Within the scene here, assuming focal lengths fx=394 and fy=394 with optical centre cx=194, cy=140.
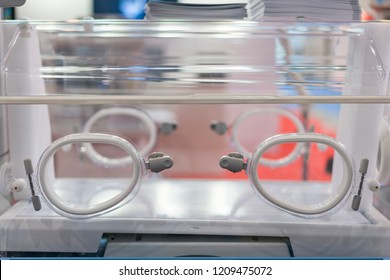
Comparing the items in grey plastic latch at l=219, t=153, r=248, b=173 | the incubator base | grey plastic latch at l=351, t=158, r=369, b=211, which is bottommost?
the incubator base

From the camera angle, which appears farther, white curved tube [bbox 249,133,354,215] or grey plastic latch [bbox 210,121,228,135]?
grey plastic latch [bbox 210,121,228,135]

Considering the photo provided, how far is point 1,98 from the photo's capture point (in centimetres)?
75

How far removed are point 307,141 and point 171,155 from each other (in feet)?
1.20

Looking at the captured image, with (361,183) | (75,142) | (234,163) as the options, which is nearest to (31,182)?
(75,142)

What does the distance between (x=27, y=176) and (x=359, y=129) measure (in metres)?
0.75

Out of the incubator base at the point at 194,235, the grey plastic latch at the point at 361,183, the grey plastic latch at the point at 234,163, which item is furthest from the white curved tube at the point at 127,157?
the grey plastic latch at the point at 361,183

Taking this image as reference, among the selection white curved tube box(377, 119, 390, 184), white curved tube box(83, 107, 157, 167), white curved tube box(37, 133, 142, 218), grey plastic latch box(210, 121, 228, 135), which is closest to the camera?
white curved tube box(37, 133, 142, 218)

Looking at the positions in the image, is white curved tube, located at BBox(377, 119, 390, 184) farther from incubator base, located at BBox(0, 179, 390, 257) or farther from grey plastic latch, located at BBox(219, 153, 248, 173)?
grey plastic latch, located at BBox(219, 153, 248, 173)

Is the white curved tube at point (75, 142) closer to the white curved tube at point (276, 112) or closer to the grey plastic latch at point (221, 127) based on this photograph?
the white curved tube at point (276, 112)

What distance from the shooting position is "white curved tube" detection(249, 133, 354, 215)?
0.79 m

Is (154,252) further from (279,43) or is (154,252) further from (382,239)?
(279,43)

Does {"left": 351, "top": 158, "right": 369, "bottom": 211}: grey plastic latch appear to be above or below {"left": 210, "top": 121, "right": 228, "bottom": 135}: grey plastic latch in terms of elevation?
above

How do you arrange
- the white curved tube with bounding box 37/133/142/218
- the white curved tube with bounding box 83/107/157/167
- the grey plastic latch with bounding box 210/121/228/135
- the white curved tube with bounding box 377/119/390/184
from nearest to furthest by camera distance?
the white curved tube with bounding box 37/133/142/218 → the white curved tube with bounding box 377/119/390/184 → the white curved tube with bounding box 83/107/157/167 → the grey plastic latch with bounding box 210/121/228/135

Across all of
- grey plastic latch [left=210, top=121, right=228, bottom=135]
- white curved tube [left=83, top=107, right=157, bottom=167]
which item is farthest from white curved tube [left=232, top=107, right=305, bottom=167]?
white curved tube [left=83, top=107, right=157, bottom=167]
